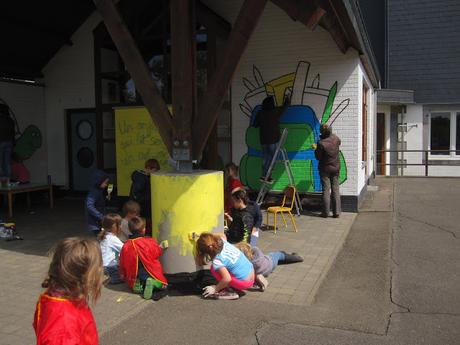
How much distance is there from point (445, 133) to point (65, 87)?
14650mm

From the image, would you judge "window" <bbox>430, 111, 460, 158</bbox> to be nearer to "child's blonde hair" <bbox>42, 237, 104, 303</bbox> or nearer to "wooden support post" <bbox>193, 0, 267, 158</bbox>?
"wooden support post" <bbox>193, 0, 267, 158</bbox>

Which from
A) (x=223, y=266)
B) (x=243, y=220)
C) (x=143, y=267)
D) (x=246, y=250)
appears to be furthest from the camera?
(x=243, y=220)

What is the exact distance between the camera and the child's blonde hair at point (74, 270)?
2230mm

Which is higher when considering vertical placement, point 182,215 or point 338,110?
point 338,110

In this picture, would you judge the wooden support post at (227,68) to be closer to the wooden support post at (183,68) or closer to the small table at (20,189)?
the wooden support post at (183,68)

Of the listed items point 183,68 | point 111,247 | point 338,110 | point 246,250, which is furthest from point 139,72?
point 338,110

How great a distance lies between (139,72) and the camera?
6000 mm

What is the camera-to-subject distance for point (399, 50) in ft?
64.8

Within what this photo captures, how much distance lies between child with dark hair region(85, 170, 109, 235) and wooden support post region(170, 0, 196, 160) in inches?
63.0

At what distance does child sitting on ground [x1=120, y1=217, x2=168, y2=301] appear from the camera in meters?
5.12

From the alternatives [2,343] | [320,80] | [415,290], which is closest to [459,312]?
[415,290]

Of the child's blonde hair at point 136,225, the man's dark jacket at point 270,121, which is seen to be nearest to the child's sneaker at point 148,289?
the child's blonde hair at point 136,225

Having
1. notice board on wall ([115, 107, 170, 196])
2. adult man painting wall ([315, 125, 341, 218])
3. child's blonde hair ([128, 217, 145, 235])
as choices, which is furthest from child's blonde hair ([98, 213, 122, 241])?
adult man painting wall ([315, 125, 341, 218])

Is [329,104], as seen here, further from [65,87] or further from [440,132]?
[440,132]
